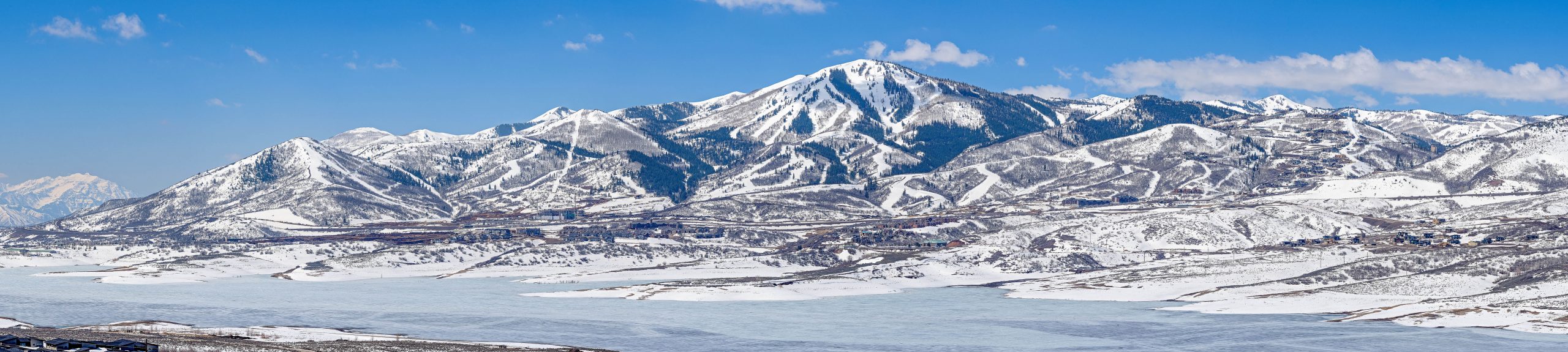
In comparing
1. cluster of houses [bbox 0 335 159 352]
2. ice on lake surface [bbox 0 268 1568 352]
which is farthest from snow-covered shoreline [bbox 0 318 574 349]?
cluster of houses [bbox 0 335 159 352]

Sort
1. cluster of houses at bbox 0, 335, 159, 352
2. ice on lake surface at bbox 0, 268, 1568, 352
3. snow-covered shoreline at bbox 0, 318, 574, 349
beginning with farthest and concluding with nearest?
ice on lake surface at bbox 0, 268, 1568, 352 → snow-covered shoreline at bbox 0, 318, 574, 349 → cluster of houses at bbox 0, 335, 159, 352

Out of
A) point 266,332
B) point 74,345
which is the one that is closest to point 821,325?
point 266,332

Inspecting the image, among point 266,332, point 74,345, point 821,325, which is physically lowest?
point 821,325

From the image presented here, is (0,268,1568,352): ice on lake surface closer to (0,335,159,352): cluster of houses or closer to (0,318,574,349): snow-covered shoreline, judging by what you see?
(0,318,574,349): snow-covered shoreline

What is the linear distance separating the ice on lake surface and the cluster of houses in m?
36.1

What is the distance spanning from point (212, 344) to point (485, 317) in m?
50.7

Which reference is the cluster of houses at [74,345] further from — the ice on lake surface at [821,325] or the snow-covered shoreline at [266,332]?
the ice on lake surface at [821,325]

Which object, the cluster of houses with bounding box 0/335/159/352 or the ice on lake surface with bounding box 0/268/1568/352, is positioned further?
the ice on lake surface with bounding box 0/268/1568/352

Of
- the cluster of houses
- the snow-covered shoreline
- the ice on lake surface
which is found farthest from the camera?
the ice on lake surface

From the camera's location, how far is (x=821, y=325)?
Result: 548 ft

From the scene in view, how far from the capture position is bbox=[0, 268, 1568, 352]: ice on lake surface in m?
145

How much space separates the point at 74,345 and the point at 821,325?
76.7 metres

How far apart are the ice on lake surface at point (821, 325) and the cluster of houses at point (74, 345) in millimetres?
36066

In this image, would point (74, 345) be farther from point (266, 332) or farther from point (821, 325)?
point (821, 325)
